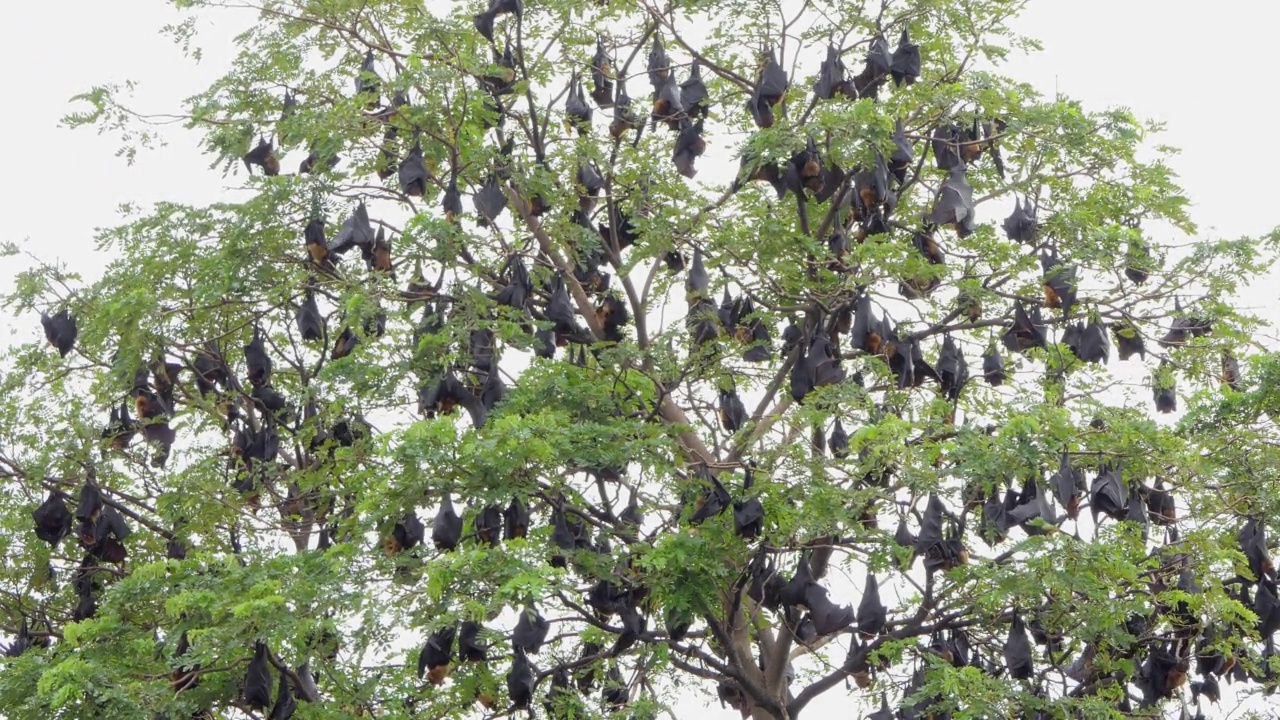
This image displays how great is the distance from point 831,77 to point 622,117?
1770 mm

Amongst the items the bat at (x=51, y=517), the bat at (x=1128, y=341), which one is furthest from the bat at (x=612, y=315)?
the bat at (x=51, y=517)

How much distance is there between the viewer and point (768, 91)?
1123cm

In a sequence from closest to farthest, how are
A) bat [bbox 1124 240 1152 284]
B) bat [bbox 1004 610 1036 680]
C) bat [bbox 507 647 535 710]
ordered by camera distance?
bat [bbox 1004 610 1036 680], bat [bbox 507 647 535 710], bat [bbox 1124 240 1152 284]

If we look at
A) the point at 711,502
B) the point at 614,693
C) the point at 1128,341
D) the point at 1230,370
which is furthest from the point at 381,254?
the point at 1230,370

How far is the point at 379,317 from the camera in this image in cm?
1050

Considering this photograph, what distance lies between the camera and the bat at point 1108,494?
9695mm

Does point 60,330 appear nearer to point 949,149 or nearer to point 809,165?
point 809,165

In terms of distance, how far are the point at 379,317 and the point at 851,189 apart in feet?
11.8

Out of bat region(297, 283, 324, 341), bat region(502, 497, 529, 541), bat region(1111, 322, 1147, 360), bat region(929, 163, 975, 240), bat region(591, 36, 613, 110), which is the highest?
bat region(591, 36, 613, 110)

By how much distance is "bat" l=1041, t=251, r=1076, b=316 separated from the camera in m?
10.5

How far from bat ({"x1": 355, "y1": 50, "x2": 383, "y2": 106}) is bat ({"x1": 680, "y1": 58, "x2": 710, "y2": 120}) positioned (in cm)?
230

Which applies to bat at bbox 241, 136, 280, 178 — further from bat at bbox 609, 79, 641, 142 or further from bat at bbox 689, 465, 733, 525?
bat at bbox 689, 465, 733, 525

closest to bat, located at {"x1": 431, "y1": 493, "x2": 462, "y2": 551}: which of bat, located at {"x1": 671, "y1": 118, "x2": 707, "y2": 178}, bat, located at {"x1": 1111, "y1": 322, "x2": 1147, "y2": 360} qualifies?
bat, located at {"x1": 671, "y1": 118, "x2": 707, "y2": 178}

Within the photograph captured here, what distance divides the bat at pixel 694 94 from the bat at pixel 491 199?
1556 mm
